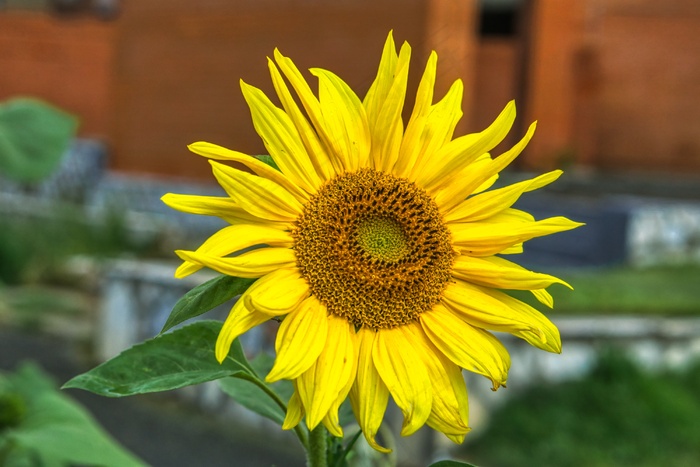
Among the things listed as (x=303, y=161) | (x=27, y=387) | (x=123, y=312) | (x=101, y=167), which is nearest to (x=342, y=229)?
(x=303, y=161)

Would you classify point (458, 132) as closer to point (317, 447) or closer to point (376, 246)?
point (376, 246)

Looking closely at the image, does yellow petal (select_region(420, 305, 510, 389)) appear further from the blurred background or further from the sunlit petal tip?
the blurred background

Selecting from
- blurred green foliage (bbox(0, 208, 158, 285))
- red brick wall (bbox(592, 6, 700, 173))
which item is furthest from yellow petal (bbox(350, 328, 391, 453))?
A: red brick wall (bbox(592, 6, 700, 173))

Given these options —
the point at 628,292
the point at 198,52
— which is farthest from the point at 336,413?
the point at 198,52

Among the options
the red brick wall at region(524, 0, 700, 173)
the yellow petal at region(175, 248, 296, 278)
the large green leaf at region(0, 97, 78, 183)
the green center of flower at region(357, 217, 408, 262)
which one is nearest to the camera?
the yellow petal at region(175, 248, 296, 278)

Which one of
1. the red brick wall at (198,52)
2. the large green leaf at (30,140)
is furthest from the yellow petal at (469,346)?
the red brick wall at (198,52)

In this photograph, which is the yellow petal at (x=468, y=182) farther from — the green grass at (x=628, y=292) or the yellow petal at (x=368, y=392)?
the green grass at (x=628, y=292)

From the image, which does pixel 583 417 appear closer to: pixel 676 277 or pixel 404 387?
pixel 676 277
